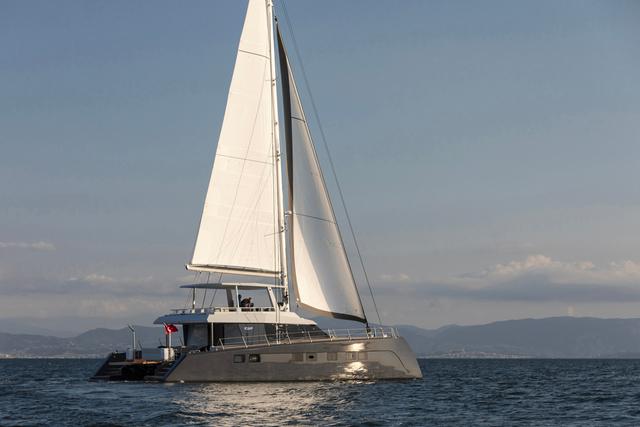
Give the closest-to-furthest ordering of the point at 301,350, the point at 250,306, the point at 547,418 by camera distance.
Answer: the point at 547,418
the point at 301,350
the point at 250,306

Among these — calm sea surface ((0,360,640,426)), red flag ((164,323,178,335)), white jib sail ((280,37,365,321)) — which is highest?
white jib sail ((280,37,365,321))

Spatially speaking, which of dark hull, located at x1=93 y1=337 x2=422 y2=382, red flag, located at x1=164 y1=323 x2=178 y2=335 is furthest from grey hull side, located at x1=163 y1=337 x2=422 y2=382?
red flag, located at x1=164 y1=323 x2=178 y2=335

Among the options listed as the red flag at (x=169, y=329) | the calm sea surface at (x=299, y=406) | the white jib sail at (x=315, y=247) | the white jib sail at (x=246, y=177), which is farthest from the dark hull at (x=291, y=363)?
the white jib sail at (x=246, y=177)

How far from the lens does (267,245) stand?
36.7 meters

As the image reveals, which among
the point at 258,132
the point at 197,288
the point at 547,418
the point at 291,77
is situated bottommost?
the point at 547,418

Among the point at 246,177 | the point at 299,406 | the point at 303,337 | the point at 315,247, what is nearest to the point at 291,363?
the point at 303,337

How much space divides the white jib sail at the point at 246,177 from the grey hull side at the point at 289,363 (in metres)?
4.17

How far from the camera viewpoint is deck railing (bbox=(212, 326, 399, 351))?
3441 cm

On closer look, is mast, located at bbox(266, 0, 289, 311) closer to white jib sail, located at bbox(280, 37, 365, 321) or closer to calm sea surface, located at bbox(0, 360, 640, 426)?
white jib sail, located at bbox(280, 37, 365, 321)

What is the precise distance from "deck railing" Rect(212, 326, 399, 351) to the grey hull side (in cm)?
28

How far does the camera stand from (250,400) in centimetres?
2892

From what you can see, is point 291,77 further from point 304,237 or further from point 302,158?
point 304,237

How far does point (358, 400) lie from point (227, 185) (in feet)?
36.8

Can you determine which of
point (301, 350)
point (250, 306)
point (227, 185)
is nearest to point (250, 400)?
point (301, 350)
